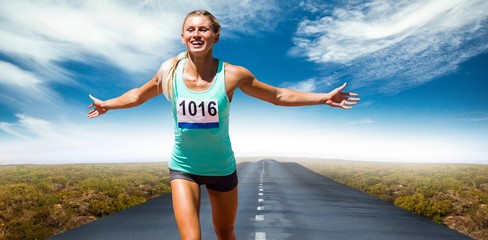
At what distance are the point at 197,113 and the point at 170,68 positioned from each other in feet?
1.47

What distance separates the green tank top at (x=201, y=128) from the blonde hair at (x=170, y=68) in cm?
4

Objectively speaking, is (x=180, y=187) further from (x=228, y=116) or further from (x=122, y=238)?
(x=122, y=238)

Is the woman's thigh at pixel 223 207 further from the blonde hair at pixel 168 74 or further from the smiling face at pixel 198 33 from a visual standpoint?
the smiling face at pixel 198 33

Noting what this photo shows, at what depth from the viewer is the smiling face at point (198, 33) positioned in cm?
351

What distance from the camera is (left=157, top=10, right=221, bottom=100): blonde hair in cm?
352

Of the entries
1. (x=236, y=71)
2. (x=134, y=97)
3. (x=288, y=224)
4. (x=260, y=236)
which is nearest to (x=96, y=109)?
(x=134, y=97)

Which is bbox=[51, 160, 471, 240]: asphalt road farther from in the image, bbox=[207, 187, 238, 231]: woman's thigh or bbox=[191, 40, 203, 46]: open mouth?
bbox=[191, 40, 203, 46]: open mouth

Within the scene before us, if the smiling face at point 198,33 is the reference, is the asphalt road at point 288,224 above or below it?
below

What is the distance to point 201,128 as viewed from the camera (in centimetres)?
344

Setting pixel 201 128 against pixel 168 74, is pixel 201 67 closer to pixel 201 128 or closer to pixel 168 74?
pixel 168 74

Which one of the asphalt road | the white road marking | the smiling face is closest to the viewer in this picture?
the smiling face

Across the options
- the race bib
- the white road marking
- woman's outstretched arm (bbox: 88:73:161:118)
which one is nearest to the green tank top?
the race bib

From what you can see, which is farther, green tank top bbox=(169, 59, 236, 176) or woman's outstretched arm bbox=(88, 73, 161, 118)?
woman's outstretched arm bbox=(88, 73, 161, 118)

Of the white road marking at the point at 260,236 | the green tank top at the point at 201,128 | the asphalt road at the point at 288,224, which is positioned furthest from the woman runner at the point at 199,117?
the asphalt road at the point at 288,224
